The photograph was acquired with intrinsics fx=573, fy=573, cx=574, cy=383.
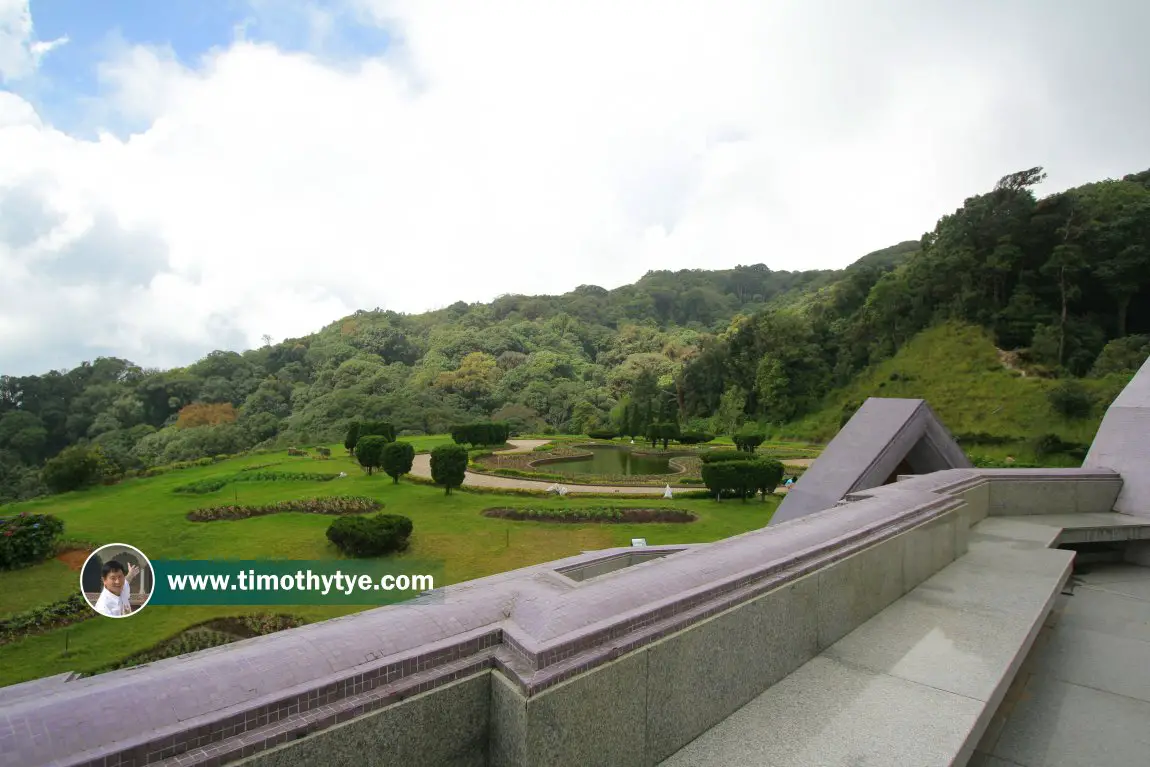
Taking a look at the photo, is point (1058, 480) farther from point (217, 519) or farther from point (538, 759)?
point (217, 519)

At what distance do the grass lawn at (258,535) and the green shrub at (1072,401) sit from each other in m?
13.5

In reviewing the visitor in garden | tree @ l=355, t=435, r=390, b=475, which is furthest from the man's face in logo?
tree @ l=355, t=435, r=390, b=475

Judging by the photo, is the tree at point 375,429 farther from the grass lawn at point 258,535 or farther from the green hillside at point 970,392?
the green hillside at point 970,392

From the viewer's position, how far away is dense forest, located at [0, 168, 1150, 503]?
24.7 metres

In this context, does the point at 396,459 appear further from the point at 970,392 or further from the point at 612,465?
the point at 970,392

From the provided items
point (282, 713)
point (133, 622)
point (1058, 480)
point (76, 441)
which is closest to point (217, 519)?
point (133, 622)

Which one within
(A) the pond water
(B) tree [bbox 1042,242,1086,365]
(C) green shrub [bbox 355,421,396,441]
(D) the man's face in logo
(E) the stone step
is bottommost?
(A) the pond water

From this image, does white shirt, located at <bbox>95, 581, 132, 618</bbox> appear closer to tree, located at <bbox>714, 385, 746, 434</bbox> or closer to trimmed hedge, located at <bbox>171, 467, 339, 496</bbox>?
trimmed hedge, located at <bbox>171, 467, 339, 496</bbox>

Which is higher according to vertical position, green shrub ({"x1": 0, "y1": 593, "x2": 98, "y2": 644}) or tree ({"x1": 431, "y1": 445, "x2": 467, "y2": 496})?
tree ({"x1": 431, "y1": 445, "x2": 467, "y2": 496})

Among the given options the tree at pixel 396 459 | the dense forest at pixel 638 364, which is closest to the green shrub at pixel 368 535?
the tree at pixel 396 459

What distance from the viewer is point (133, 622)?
719cm

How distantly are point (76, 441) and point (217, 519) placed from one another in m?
29.3

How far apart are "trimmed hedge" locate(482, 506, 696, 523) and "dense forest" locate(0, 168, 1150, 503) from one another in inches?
542

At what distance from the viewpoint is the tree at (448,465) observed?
14.5 metres
